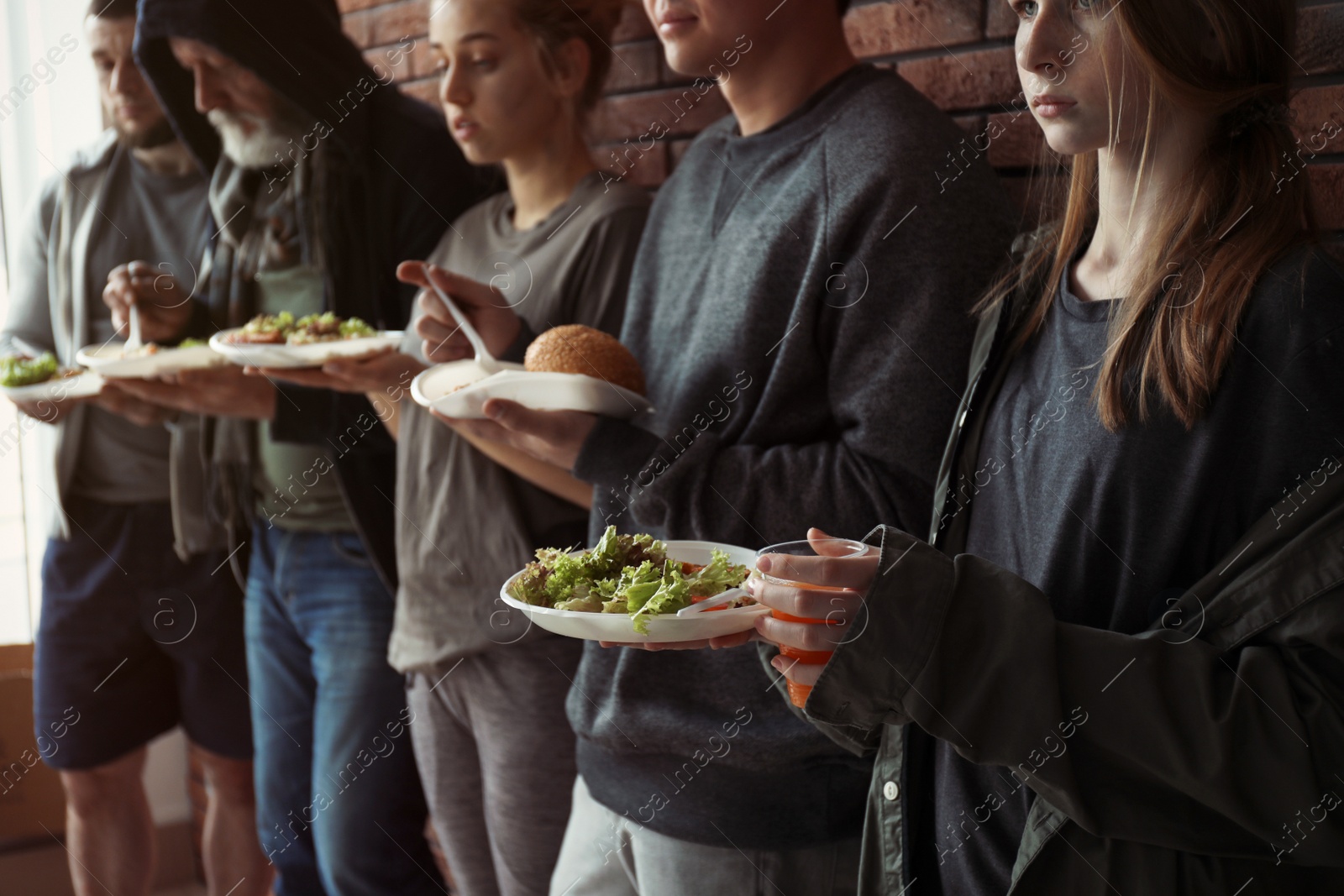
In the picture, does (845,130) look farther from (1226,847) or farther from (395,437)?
(395,437)

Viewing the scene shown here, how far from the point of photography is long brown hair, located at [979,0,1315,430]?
2.71 ft

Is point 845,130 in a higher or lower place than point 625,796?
higher

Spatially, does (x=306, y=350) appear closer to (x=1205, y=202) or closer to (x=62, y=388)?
(x=62, y=388)

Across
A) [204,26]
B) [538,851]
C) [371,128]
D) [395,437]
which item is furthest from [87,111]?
[538,851]

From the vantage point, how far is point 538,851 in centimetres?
170

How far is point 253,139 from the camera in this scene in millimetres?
2246

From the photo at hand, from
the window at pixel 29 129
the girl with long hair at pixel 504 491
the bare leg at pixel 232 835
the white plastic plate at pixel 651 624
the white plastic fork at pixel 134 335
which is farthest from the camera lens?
the window at pixel 29 129

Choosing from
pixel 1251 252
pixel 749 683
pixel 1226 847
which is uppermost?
pixel 1251 252

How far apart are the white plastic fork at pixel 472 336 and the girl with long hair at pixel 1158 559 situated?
0.69m

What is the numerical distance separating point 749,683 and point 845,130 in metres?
0.65

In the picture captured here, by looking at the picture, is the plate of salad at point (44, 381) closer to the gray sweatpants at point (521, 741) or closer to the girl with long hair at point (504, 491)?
the girl with long hair at point (504, 491)

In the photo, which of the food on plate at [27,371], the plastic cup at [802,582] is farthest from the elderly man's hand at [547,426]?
the food on plate at [27,371]

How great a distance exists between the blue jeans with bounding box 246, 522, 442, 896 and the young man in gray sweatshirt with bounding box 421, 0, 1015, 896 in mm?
859

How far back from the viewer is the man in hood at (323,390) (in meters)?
2.06
